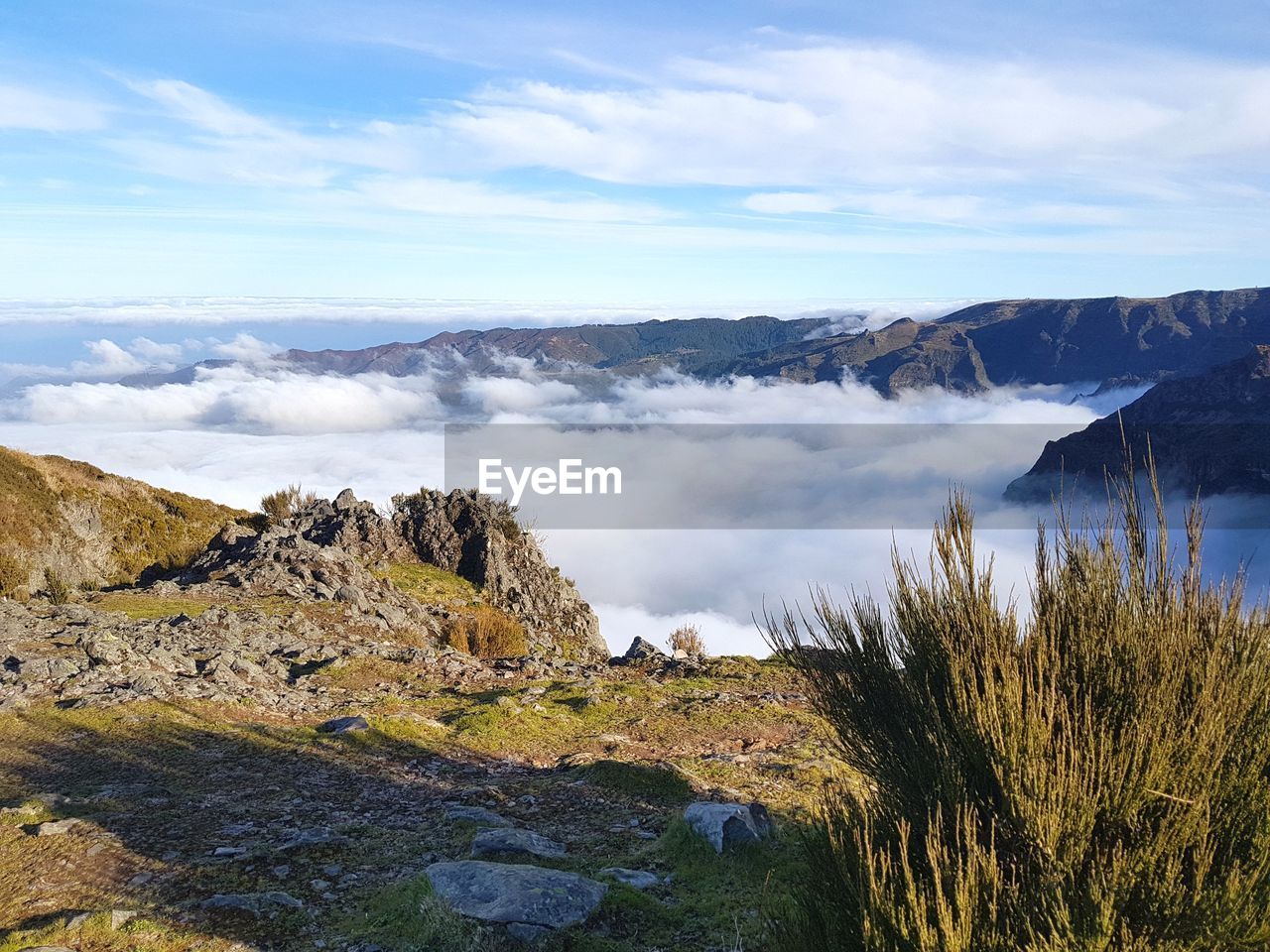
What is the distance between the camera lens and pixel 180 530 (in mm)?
32750

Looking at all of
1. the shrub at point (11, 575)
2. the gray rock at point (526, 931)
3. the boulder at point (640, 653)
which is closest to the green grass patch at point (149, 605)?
the shrub at point (11, 575)

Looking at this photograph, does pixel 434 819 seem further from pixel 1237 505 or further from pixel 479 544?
pixel 1237 505

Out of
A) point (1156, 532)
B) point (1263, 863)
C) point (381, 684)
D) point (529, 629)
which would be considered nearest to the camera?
point (1263, 863)

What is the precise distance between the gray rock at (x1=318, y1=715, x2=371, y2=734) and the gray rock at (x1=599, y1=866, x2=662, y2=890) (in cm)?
655

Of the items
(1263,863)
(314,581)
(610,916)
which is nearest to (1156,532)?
(1263,863)

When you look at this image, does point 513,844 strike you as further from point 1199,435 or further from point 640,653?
point 1199,435

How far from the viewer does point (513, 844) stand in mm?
9688

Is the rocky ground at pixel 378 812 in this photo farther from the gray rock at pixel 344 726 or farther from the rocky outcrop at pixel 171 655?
the rocky outcrop at pixel 171 655

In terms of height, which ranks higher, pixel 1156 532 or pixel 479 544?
pixel 1156 532

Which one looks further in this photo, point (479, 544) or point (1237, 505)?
point (1237, 505)

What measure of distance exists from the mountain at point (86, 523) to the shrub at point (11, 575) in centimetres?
5

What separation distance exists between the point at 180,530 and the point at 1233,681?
34815 millimetres

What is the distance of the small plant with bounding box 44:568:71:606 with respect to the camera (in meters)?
21.2

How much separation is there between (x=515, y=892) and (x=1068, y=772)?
534 centimetres
